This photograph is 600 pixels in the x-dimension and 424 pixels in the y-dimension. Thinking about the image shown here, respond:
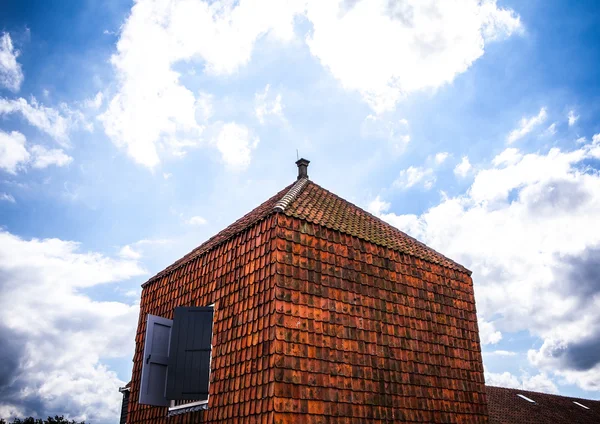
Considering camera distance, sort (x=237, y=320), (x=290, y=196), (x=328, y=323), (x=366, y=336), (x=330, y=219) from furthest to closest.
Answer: (x=290, y=196) < (x=330, y=219) < (x=366, y=336) < (x=237, y=320) < (x=328, y=323)

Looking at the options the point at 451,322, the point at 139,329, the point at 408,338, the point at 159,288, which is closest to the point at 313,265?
the point at 408,338

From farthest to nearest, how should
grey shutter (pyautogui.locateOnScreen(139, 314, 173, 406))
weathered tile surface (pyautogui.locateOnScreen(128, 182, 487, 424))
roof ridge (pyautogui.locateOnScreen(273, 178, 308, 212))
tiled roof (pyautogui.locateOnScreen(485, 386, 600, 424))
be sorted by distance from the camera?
tiled roof (pyautogui.locateOnScreen(485, 386, 600, 424)) → grey shutter (pyautogui.locateOnScreen(139, 314, 173, 406)) → roof ridge (pyautogui.locateOnScreen(273, 178, 308, 212)) → weathered tile surface (pyautogui.locateOnScreen(128, 182, 487, 424))

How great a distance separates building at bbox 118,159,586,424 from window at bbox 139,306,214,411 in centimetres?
2

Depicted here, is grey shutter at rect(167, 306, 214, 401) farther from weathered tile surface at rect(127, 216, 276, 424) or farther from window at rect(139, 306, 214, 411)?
weathered tile surface at rect(127, 216, 276, 424)

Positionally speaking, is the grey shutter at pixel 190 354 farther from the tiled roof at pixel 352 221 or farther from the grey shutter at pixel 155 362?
the tiled roof at pixel 352 221

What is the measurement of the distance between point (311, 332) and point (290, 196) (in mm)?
3376

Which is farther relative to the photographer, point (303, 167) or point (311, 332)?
point (303, 167)

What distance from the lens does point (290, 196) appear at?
1138 centimetres

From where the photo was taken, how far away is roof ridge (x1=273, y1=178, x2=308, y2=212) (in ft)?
32.7

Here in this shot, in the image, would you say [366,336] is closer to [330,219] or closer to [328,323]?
[328,323]

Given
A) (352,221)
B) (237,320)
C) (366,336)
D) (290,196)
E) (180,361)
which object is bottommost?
(180,361)

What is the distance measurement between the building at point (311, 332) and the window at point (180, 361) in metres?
0.02

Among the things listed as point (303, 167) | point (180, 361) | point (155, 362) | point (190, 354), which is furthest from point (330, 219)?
point (155, 362)

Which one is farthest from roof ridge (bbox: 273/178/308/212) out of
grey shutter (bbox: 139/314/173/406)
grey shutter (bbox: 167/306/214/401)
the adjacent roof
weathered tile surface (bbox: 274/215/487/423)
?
grey shutter (bbox: 139/314/173/406)
